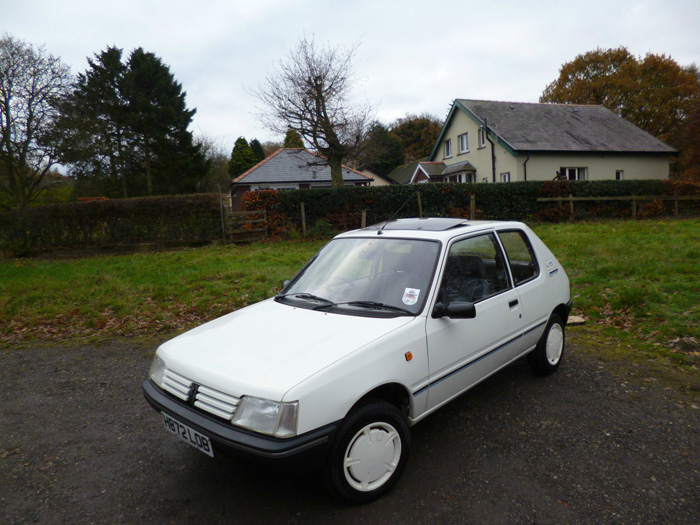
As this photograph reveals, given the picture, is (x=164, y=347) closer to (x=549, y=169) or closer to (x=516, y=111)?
(x=549, y=169)

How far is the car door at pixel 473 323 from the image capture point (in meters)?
3.04

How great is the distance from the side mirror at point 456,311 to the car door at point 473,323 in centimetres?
7

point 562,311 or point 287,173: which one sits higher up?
point 287,173

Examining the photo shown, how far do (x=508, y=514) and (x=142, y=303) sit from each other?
735 cm

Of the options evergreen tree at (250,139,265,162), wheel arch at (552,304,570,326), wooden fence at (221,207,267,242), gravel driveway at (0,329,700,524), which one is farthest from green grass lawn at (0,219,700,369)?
evergreen tree at (250,139,265,162)

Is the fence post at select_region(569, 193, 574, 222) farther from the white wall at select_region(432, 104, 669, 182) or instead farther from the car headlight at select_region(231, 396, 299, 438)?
the car headlight at select_region(231, 396, 299, 438)

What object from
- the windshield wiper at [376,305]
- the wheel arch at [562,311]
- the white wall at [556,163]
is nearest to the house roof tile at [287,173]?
the white wall at [556,163]

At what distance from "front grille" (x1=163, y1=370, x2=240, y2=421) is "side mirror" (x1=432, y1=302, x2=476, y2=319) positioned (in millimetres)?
1448

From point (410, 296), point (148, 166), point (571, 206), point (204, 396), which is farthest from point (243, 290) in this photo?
point (148, 166)

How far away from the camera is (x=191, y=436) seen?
254 cm

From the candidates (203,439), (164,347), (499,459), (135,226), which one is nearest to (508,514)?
(499,459)

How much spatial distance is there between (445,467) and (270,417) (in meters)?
1.43

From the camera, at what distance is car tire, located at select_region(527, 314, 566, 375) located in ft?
14.0

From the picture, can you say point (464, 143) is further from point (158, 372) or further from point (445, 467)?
point (158, 372)
